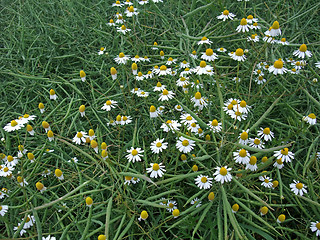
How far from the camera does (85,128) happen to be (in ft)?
7.29

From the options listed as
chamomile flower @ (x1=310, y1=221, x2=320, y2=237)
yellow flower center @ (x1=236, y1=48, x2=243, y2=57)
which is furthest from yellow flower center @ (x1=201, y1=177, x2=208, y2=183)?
yellow flower center @ (x1=236, y1=48, x2=243, y2=57)

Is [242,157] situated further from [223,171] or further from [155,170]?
[155,170]

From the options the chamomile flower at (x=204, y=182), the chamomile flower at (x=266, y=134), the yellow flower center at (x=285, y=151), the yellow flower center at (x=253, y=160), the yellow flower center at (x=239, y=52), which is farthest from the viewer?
the yellow flower center at (x=239, y=52)

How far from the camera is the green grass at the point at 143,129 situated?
5.07 ft

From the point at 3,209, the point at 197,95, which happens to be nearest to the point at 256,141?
the point at 197,95

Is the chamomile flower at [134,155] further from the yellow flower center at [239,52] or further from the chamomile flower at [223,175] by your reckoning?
the yellow flower center at [239,52]

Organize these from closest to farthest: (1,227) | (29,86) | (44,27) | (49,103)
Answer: (1,227) < (49,103) < (29,86) < (44,27)

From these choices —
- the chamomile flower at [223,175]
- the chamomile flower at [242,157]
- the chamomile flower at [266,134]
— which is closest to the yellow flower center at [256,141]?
the chamomile flower at [266,134]

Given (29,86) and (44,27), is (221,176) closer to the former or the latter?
(29,86)

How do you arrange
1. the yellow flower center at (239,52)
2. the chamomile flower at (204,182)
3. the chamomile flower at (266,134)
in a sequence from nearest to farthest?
1. the chamomile flower at (204,182)
2. the chamomile flower at (266,134)
3. the yellow flower center at (239,52)

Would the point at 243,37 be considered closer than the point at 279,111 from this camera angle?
No

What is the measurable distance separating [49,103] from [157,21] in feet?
4.79

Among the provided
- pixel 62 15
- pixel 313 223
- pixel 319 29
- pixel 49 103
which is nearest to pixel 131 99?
pixel 49 103

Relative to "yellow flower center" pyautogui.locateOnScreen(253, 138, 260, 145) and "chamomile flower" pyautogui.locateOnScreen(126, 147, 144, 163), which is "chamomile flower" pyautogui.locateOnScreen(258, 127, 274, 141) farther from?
"chamomile flower" pyautogui.locateOnScreen(126, 147, 144, 163)
